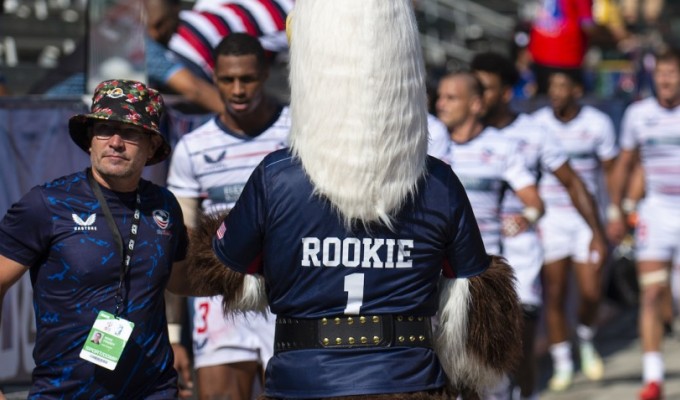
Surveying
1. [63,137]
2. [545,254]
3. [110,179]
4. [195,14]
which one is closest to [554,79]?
[545,254]

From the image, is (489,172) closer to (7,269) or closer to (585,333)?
(585,333)

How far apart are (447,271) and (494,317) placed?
26 cm

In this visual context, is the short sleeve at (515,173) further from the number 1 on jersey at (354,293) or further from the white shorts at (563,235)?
the number 1 on jersey at (354,293)

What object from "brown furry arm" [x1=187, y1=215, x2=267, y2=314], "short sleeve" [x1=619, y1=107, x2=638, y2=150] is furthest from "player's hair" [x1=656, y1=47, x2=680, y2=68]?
"brown furry arm" [x1=187, y1=215, x2=267, y2=314]

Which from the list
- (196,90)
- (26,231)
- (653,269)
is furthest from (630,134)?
(26,231)

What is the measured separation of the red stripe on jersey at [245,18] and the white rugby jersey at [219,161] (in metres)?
2.73

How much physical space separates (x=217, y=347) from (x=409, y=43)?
276cm

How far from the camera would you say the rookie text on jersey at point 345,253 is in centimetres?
450

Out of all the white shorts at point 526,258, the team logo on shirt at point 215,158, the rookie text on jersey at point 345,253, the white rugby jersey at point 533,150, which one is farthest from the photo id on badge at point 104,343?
the white rugby jersey at point 533,150

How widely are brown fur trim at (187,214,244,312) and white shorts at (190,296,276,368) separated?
5.87 ft

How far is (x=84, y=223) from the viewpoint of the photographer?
494 cm

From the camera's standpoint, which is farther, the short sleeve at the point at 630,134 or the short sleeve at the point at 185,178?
the short sleeve at the point at 630,134

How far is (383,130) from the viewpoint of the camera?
4.50 meters

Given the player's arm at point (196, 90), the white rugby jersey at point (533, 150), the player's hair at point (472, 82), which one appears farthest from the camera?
the white rugby jersey at point (533, 150)
